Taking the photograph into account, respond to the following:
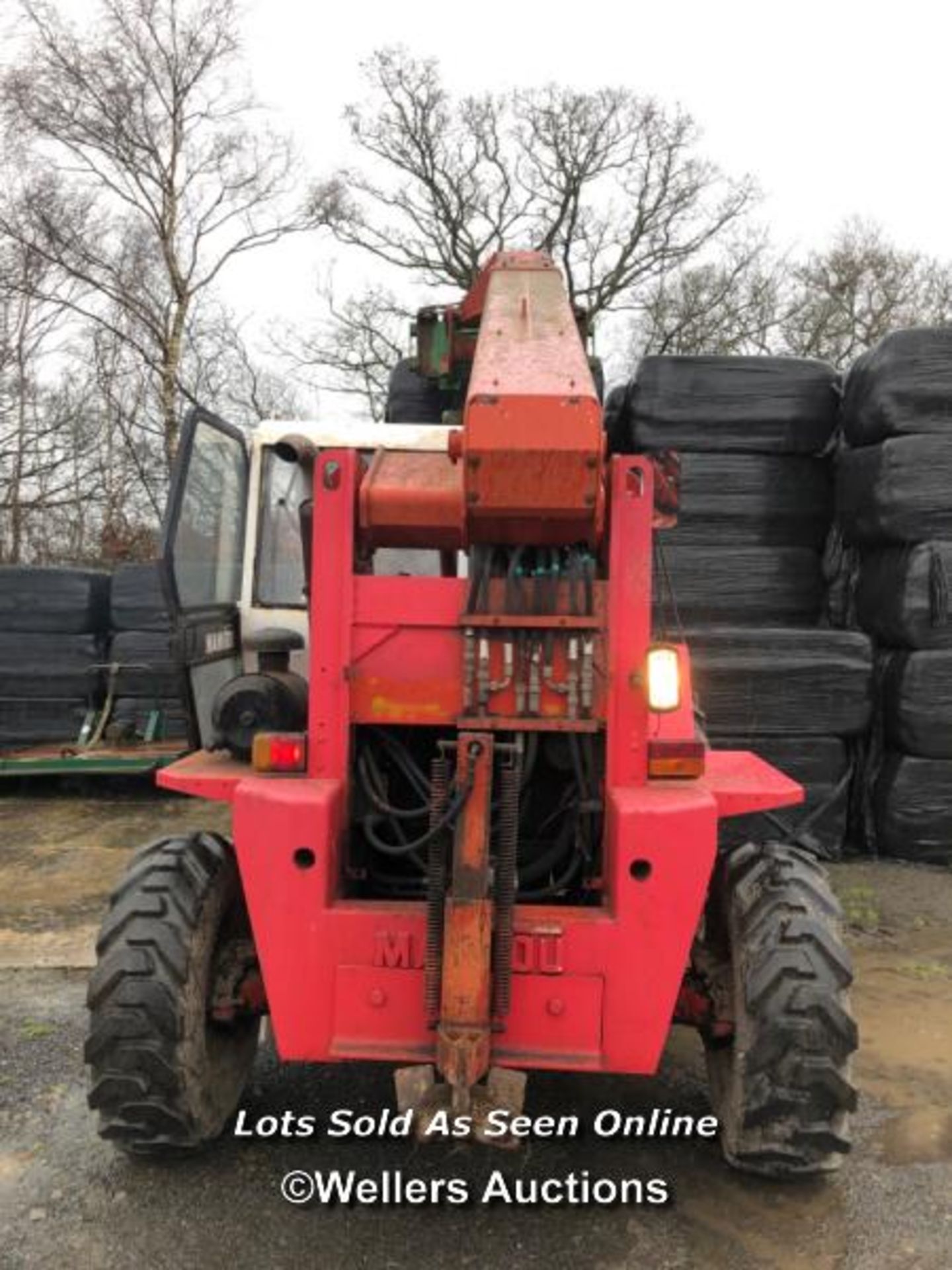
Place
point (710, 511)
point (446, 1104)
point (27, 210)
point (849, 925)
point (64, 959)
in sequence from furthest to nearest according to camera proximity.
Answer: point (27, 210) < point (710, 511) < point (849, 925) < point (64, 959) < point (446, 1104)

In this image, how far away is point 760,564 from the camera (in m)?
6.93

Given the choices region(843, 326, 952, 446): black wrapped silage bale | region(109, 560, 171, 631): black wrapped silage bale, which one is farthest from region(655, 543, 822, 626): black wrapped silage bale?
region(109, 560, 171, 631): black wrapped silage bale

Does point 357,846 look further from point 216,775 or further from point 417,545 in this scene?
point 417,545

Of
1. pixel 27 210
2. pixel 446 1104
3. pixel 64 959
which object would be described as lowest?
pixel 64 959

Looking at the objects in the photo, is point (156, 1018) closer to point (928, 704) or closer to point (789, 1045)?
point (789, 1045)

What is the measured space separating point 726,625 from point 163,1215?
4984 millimetres

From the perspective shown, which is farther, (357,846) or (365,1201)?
(357,846)

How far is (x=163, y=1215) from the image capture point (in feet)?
9.51

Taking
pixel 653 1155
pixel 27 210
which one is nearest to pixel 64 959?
pixel 653 1155

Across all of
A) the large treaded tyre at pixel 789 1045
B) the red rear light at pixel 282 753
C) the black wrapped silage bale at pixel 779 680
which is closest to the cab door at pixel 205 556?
the red rear light at pixel 282 753

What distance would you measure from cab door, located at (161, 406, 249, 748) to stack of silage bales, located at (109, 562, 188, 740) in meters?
5.64

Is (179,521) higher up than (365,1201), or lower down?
higher up

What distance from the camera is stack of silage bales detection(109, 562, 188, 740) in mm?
10008

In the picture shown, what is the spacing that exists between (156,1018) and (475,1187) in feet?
3.33
